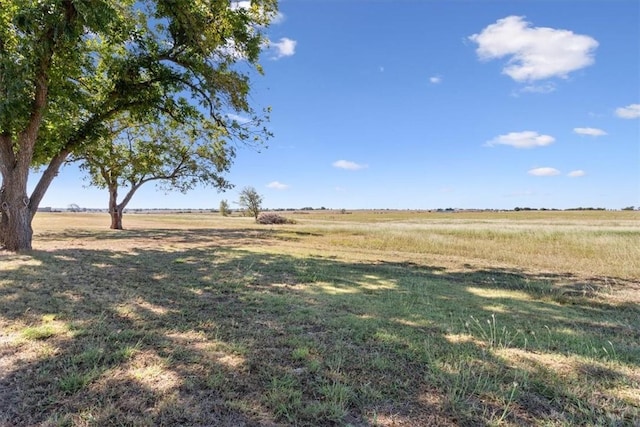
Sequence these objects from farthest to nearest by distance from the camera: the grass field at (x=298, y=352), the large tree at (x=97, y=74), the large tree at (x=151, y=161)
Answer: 1. the large tree at (x=151, y=161)
2. the large tree at (x=97, y=74)
3. the grass field at (x=298, y=352)

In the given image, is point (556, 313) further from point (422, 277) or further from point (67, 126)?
point (67, 126)

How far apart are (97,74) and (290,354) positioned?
10919mm

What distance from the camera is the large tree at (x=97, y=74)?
7.66 m

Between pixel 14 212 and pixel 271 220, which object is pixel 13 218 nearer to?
pixel 14 212

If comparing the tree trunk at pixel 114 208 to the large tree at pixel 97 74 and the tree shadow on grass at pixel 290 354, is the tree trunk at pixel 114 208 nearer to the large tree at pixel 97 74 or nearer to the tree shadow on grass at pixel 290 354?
the large tree at pixel 97 74

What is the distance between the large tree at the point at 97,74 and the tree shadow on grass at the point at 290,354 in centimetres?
409

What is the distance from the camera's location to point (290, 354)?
3402mm

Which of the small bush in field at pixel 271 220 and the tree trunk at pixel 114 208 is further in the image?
the small bush in field at pixel 271 220

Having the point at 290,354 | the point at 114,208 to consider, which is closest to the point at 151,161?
the point at 114,208

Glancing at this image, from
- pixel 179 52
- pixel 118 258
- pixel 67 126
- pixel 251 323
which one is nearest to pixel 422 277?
pixel 251 323

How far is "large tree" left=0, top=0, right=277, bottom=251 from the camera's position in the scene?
7.66m

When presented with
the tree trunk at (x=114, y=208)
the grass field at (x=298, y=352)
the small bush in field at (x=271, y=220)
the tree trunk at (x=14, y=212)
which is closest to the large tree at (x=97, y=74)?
the tree trunk at (x=14, y=212)

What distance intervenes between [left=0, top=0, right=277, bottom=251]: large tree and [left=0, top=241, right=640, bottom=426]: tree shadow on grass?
4.09 meters

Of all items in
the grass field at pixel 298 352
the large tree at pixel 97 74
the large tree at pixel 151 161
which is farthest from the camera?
the large tree at pixel 151 161
